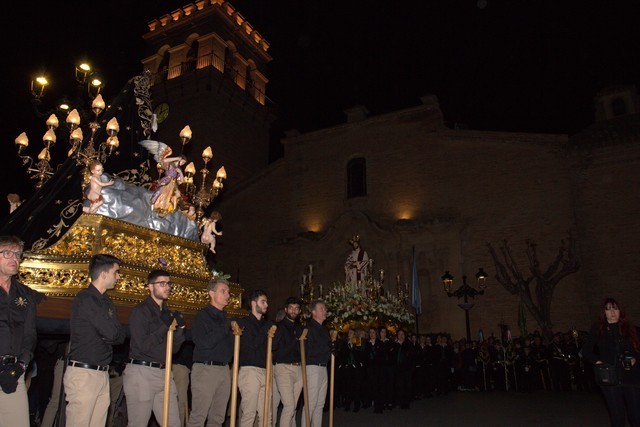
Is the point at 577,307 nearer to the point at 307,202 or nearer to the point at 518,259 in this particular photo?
the point at 518,259

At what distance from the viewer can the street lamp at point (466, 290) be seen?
1851 centimetres

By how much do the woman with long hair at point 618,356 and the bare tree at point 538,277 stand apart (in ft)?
44.3

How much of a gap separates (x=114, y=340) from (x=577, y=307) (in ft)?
62.0

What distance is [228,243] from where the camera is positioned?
1046 inches

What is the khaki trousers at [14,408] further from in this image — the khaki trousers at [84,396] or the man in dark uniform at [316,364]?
the man in dark uniform at [316,364]

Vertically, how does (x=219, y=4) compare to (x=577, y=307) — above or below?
above

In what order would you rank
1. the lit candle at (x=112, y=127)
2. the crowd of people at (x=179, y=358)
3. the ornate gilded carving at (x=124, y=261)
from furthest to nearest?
the lit candle at (x=112, y=127)
the ornate gilded carving at (x=124, y=261)
the crowd of people at (x=179, y=358)

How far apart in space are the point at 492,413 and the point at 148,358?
7784 mm

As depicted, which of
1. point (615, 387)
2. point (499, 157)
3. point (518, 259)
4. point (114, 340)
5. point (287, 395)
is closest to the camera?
point (114, 340)

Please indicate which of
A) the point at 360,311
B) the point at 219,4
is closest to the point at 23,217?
the point at 360,311

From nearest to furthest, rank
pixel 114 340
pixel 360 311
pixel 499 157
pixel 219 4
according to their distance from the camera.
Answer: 1. pixel 114 340
2. pixel 360 311
3. pixel 499 157
4. pixel 219 4

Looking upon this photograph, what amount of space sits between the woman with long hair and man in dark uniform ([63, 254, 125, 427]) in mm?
5264

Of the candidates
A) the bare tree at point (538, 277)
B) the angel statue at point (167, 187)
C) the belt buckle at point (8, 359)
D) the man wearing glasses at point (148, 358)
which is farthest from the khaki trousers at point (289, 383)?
the bare tree at point (538, 277)

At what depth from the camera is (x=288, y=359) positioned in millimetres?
6379
